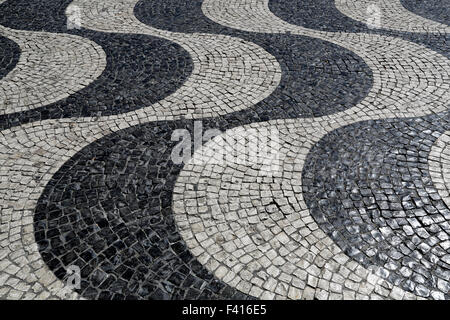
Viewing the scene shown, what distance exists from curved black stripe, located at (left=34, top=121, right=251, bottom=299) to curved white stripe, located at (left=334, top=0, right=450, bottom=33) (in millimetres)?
6547

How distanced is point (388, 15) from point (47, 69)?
7979 mm

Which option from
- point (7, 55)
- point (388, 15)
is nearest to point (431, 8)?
point (388, 15)

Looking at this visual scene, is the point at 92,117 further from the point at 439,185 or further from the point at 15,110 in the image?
the point at 439,185

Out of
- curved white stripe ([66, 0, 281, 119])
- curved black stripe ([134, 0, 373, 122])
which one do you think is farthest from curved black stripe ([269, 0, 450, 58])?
curved white stripe ([66, 0, 281, 119])

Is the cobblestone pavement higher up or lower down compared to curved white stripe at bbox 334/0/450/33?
lower down

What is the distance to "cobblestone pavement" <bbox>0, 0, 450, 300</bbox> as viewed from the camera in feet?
16.4

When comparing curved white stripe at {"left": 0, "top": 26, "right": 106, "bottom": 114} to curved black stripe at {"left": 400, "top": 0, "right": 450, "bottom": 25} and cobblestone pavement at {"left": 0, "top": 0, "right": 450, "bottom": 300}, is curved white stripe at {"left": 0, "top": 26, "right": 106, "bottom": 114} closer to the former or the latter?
cobblestone pavement at {"left": 0, "top": 0, "right": 450, "bottom": 300}

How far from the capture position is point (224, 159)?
21.2 ft

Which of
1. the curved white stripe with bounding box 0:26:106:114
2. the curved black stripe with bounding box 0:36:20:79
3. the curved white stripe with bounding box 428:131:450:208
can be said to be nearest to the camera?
the curved white stripe with bounding box 428:131:450:208

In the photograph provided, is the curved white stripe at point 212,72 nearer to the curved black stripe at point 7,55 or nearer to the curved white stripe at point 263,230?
the curved white stripe at point 263,230

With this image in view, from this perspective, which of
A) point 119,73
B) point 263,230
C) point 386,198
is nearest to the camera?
point 263,230

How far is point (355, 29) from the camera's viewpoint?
10.2 meters

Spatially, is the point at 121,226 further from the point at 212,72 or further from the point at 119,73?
the point at 212,72
